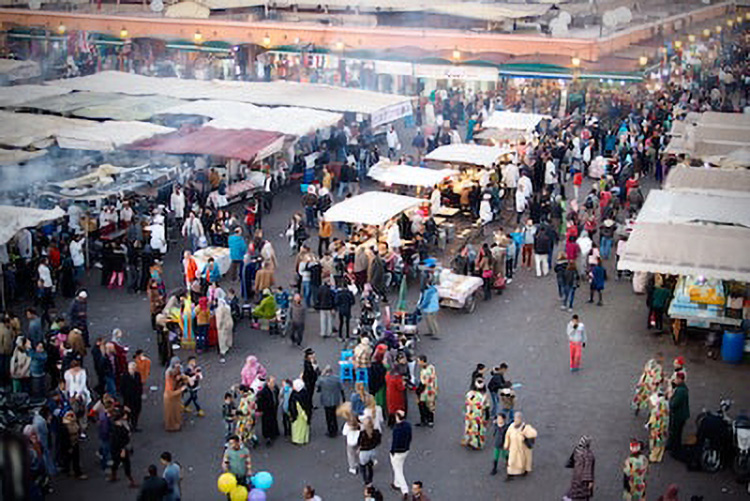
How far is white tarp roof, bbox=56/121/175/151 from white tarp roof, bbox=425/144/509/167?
23.2 feet

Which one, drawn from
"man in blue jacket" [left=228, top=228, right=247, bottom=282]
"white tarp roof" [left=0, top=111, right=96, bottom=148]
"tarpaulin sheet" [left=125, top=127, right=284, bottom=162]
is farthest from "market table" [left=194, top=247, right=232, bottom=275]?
"white tarp roof" [left=0, top=111, right=96, bottom=148]

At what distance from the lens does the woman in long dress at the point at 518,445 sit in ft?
42.8

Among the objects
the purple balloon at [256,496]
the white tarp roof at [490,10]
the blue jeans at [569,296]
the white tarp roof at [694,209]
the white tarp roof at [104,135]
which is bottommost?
the purple balloon at [256,496]

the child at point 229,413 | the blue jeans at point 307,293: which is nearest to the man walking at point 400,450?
the child at point 229,413

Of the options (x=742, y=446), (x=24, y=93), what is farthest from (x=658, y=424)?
(x=24, y=93)

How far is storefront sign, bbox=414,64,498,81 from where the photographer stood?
37250 millimetres

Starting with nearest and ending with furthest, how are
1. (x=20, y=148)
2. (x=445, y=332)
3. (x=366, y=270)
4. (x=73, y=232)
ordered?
(x=445, y=332) < (x=366, y=270) < (x=73, y=232) < (x=20, y=148)

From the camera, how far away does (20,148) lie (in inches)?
984

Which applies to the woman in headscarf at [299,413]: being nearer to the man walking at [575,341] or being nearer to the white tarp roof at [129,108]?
the man walking at [575,341]

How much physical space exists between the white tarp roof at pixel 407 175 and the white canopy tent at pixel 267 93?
16.9 feet

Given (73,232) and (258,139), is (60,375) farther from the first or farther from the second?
(258,139)

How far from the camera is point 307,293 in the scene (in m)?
19.8

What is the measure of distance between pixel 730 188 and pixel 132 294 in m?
12.6

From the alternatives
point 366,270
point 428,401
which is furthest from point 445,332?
point 428,401
